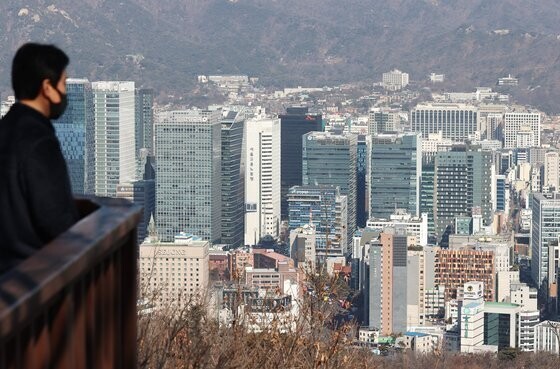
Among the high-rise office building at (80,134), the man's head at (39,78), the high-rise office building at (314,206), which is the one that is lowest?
the high-rise office building at (314,206)

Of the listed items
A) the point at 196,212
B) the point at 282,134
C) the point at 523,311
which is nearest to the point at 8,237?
the point at 523,311

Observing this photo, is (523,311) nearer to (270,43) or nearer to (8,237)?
(8,237)

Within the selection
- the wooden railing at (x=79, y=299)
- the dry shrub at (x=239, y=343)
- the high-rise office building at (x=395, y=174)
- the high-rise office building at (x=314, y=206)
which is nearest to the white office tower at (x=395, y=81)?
the high-rise office building at (x=395, y=174)

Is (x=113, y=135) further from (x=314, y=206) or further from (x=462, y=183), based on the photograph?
(x=462, y=183)

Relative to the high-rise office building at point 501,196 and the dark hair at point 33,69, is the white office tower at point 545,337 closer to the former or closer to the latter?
the dark hair at point 33,69

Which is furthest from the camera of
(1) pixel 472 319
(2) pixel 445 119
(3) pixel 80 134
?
(2) pixel 445 119

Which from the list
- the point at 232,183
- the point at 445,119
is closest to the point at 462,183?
the point at 232,183

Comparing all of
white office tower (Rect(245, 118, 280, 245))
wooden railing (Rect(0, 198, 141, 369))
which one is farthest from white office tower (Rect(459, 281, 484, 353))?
wooden railing (Rect(0, 198, 141, 369))
